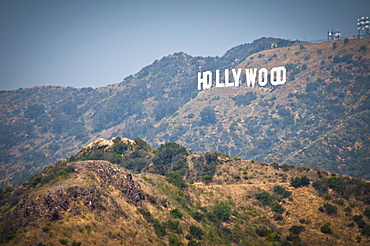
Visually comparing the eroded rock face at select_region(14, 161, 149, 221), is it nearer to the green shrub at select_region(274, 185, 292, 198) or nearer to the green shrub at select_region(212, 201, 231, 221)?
the green shrub at select_region(212, 201, 231, 221)

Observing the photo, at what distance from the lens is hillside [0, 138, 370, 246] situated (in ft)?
189

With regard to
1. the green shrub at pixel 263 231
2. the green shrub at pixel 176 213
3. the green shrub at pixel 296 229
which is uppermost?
the green shrub at pixel 176 213

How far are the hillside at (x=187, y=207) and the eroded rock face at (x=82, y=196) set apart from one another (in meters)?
0.15

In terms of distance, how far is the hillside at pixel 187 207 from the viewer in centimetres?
5769

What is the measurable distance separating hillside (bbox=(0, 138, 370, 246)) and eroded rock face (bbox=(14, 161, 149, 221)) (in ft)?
0.49

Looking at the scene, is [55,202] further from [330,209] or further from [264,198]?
[330,209]

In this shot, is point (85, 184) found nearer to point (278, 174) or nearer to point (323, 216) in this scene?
point (323, 216)

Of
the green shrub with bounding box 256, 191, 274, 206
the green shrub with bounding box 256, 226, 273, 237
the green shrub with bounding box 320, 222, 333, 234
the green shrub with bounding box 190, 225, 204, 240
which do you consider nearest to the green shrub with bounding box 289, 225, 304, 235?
the green shrub with bounding box 320, 222, 333, 234

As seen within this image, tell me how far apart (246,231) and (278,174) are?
100 ft

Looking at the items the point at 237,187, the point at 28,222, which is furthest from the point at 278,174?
the point at 28,222

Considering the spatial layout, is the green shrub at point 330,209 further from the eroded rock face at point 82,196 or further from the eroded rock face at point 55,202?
the eroded rock face at point 55,202

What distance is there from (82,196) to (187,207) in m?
26.7

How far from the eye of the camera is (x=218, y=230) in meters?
77.9

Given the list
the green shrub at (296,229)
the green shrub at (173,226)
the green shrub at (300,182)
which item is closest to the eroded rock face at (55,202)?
the green shrub at (173,226)
